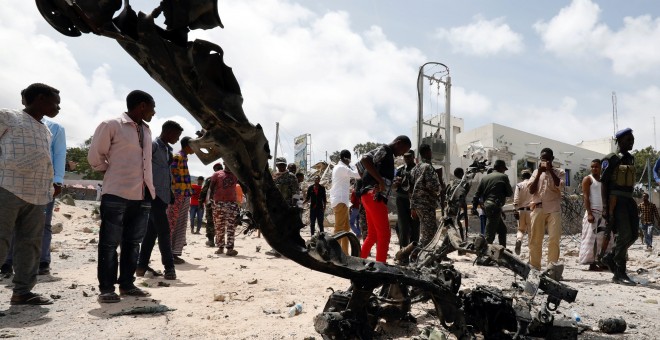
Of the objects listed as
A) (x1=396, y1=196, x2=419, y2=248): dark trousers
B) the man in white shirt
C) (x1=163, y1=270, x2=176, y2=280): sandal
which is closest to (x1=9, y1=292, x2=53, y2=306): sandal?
(x1=163, y1=270, x2=176, y2=280): sandal

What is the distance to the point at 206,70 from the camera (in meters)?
1.76

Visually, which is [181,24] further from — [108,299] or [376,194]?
[376,194]

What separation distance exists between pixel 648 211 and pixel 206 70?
40.3ft

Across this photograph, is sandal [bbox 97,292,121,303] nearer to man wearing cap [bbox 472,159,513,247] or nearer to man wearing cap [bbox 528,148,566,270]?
man wearing cap [bbox 528,148,566,270]

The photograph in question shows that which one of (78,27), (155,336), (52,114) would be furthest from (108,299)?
(78,27)

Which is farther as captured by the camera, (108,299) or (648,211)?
(648,211)

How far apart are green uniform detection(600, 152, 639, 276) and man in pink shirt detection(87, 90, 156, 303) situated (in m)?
5.63

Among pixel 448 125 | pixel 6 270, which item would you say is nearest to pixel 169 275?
pixel 6 270

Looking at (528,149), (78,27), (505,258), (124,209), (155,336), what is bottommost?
(155,336)

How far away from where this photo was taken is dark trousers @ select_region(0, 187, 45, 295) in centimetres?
337

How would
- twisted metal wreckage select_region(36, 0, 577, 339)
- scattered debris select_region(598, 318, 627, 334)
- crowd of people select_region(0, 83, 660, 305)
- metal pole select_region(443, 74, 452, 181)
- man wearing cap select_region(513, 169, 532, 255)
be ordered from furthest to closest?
1. metal pole select_region(443, 74, 452, 181)
2. man wearing cap select_region(513, 169, 532, 255)
3. crowd of people select_region(0, 83, 660, 305)
4. scattered debris select_region(598, 318, 627, 334)
5. twisted metal wreckage select_region(36, 0, 577, 339)

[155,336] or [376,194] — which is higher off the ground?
[376,194]

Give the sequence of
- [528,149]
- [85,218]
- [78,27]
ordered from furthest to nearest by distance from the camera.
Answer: [528,149] → [85,218] → [78,27]

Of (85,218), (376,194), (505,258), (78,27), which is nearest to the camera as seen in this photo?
(78,27)
